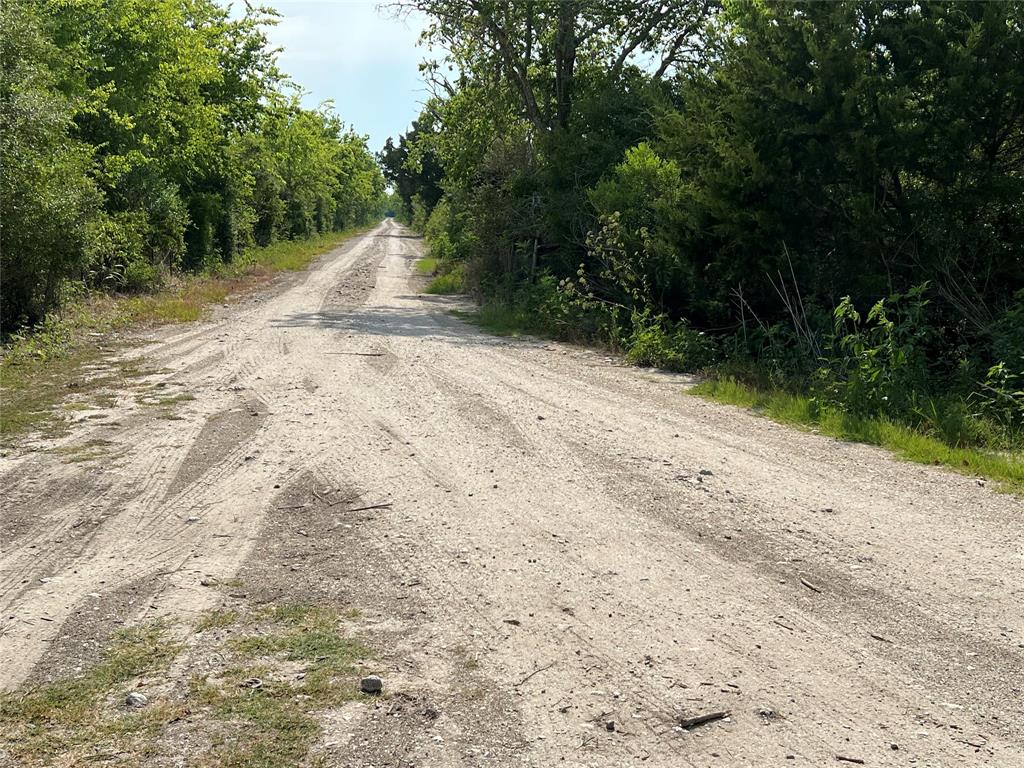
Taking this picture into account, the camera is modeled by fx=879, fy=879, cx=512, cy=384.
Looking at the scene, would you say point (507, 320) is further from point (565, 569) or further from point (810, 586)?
point (810, 586)

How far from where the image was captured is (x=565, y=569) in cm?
485

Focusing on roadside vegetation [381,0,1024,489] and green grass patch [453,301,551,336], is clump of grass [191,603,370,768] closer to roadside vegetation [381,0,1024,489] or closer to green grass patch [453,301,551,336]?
roadside vegetation [381,0,1024,489]

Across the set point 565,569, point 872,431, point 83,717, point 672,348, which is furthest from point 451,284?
point 83,717

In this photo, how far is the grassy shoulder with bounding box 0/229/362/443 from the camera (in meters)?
8.81

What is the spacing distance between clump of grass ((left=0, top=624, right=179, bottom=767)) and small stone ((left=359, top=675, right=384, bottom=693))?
731 millimetres

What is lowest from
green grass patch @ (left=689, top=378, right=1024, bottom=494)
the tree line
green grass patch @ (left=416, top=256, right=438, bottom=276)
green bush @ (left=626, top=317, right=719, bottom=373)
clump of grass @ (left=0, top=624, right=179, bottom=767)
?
clump of grass @ (left=0, top=624, right=179, bottom=767)

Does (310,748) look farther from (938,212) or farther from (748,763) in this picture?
(938,212)

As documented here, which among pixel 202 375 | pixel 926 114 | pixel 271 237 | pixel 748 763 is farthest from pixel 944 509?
pixel 271 237

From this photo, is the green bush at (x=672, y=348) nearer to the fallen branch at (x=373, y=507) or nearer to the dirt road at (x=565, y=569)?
the dirt road at (x=565, y=569)

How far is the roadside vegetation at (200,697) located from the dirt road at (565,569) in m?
0.15

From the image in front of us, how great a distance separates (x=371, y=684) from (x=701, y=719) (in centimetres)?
133

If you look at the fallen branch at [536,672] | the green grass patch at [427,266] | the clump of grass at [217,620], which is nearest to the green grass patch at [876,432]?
the fallen branch at [536,672]

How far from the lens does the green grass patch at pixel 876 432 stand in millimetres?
7020

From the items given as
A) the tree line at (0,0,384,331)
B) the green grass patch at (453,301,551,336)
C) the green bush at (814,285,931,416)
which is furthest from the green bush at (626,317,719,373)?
the tree line at (0,0,384,331)
